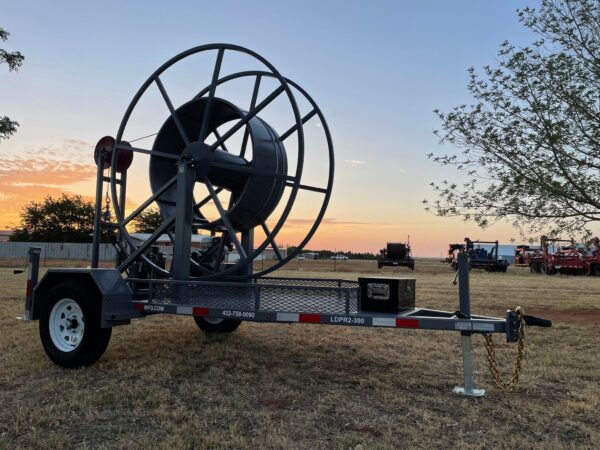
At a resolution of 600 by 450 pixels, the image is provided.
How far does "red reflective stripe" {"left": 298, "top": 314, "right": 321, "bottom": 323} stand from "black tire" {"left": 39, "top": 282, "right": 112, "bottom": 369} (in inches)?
86.8

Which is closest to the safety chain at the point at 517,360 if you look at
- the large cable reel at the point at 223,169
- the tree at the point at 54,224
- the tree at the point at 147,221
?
the large cable reel at the point at 223,169

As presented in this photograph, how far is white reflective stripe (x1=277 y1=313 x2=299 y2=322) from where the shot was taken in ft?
16.4

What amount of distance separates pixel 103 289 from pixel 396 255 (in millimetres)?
30832

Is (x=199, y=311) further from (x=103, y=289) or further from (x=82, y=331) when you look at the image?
(x=82, y=331)

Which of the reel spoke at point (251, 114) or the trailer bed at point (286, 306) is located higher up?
the reel spoke at point (251, 114)

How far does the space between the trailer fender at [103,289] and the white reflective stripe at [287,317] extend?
1774mm

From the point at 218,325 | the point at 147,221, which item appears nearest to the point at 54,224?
the point at 147,221

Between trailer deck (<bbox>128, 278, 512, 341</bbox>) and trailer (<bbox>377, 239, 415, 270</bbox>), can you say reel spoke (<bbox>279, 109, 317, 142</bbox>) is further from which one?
trailer (<bbox>377, 239, 415, 270</bbox>)

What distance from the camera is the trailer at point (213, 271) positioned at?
4.96 meters

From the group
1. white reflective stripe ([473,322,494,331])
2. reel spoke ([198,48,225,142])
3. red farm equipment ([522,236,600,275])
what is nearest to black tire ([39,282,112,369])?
reel spoke ([198,48,225,142])

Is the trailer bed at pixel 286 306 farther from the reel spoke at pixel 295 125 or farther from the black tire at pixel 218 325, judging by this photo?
the reel spoke at pixel 295 125

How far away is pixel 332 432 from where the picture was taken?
12.8ft

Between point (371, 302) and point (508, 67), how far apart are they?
892cm

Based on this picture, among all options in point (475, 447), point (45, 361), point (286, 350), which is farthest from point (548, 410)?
point (45, 361)
